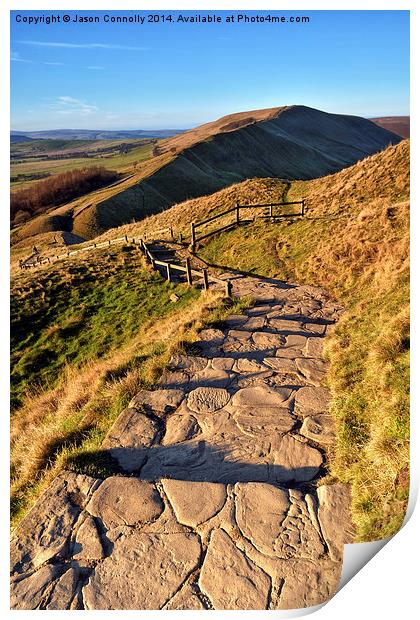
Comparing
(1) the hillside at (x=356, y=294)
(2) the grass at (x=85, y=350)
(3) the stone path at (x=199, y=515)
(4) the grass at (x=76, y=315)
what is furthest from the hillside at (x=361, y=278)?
(4) the grass at (x=76, y=315)

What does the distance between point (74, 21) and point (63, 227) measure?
54.7 metres

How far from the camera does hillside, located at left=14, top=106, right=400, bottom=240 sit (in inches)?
2221

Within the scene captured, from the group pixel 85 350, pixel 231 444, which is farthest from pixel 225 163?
pixel 231 444

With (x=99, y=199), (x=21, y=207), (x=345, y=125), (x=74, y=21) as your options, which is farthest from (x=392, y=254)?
(x=345, y=125)

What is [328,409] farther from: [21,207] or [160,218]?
[21,207]

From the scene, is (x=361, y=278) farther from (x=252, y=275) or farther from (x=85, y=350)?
(x=85, y=350)

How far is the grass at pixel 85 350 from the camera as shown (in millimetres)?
4688

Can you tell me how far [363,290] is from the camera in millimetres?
9594

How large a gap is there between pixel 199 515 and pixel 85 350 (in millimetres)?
10047

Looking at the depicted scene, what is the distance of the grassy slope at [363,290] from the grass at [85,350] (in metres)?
2.64

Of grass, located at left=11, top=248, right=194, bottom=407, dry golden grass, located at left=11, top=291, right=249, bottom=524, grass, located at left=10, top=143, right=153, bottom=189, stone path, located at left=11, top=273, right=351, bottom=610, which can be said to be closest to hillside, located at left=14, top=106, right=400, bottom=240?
grass, located at left=10, top=143, right=153, bottom=189

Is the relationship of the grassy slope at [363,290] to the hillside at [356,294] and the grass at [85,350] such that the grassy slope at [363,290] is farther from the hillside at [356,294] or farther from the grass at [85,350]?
the grass at [85,350]

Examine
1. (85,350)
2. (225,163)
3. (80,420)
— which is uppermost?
(225,163)
